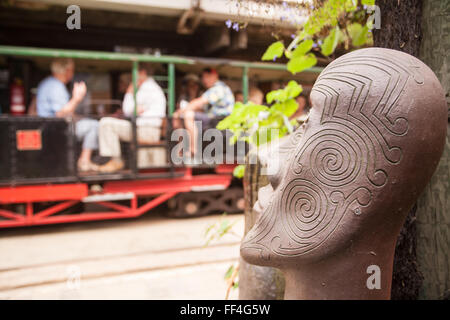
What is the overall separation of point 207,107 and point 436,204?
4.24 meters

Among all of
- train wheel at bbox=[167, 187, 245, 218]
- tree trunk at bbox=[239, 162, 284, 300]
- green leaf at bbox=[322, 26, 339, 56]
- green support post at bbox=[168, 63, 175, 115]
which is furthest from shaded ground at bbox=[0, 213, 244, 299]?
green support post at bbox=[168, 63, 175, 115]

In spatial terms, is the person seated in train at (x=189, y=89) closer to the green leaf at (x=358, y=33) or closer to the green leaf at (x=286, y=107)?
the green leaf at (x=286, y=107)

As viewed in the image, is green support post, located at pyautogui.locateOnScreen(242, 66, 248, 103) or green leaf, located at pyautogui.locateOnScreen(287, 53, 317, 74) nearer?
green leaf, located at pyautogui.locateOnScreen(287, 53, 317, 74)

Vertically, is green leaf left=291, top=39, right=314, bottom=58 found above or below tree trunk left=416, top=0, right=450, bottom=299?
above

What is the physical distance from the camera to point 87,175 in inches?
190

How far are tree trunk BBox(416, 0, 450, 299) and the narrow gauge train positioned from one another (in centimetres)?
367

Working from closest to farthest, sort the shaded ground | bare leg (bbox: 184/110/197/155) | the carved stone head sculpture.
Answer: the carved stone head sculpture, the shaded ground, bare leg (bbox: 184/110/197/155)

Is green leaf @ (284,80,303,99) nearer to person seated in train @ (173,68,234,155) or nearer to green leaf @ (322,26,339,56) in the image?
green leaf @ (322,26,339,56)

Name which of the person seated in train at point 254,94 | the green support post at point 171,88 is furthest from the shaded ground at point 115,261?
the person seated in train at point 254,94

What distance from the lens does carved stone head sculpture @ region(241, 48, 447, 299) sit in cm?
99

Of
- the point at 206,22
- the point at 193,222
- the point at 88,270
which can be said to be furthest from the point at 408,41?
the point at 206,22

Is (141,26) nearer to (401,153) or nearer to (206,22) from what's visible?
(206,22)

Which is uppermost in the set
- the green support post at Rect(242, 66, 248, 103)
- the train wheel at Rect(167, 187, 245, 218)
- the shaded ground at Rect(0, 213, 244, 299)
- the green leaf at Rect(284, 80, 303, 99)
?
the green support post at Rect(242, 66, 248, 103)

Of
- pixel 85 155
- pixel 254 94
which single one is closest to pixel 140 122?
pixel 85 155
